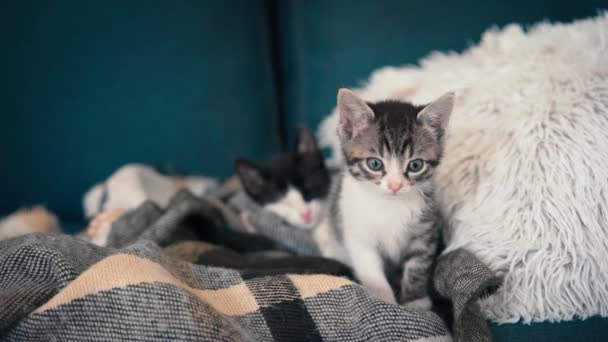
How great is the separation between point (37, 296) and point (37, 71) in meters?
0.88

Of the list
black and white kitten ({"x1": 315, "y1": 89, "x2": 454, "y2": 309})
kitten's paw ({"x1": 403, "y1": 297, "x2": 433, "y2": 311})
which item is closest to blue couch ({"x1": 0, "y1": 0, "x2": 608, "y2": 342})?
black and white kitten ({"x1": 315, "y1": 89, "x2": 454, "y2": 309})

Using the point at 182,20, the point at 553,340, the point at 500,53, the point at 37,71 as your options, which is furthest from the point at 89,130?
the point at 553,340

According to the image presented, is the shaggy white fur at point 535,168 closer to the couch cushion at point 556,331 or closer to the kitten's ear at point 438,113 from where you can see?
the couch cushion at point 556,331

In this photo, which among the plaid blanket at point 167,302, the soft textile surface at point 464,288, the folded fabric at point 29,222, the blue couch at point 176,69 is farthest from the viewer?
the blue couch at point 176,69

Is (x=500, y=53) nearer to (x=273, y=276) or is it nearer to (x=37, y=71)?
(x=273, y=276)

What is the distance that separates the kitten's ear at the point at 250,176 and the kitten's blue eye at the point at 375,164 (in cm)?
46

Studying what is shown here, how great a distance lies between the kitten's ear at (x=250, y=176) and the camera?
4.55ft

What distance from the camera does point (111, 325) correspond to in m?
0.70

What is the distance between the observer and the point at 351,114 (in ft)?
3.38

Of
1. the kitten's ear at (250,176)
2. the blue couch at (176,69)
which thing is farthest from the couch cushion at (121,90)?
the kitten's ear at (250,176)

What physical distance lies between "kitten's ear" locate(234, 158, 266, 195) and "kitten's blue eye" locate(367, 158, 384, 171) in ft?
1.53

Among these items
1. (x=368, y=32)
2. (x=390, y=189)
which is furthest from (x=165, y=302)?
(x=368, y=32)

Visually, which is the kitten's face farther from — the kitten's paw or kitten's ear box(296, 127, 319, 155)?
kitten's ear box(296, 127, 319, 155)

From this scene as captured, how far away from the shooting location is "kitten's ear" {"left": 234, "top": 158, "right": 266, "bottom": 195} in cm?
139
